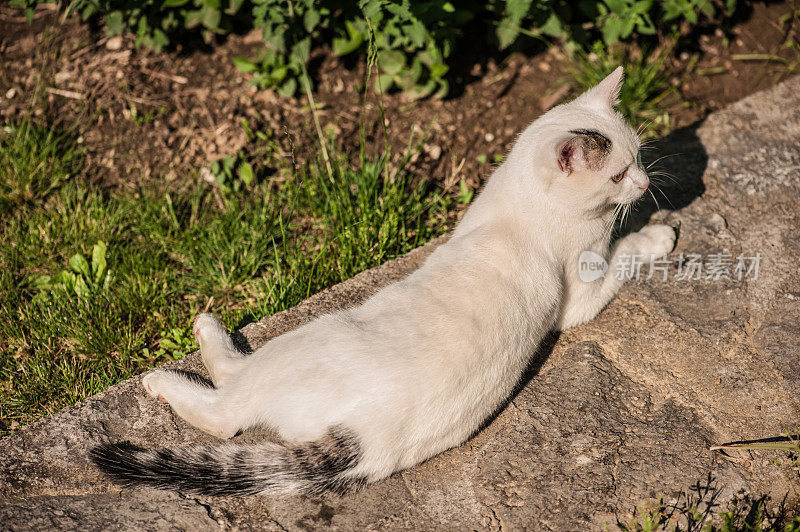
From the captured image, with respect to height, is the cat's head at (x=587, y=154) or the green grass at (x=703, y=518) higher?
the cat's head at (x=587, y=154)

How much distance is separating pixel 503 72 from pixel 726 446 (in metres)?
3.03

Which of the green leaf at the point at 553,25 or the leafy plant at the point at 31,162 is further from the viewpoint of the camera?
the green leaf at the point at 553,25

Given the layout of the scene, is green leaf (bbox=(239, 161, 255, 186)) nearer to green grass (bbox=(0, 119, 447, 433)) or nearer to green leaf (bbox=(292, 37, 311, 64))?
green grass (bbox=(0, 119, 447, 433))

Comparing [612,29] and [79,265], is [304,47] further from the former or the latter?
[612,29]

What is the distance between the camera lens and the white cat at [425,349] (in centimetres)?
226

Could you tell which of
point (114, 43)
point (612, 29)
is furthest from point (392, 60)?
point (114, 43)

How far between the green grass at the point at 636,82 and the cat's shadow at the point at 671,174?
29cm

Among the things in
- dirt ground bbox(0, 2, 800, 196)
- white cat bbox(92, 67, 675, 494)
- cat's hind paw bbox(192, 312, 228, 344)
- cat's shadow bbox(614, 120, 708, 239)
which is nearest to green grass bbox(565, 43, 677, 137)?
dirt ground bbox(0, 2, 800, 196)

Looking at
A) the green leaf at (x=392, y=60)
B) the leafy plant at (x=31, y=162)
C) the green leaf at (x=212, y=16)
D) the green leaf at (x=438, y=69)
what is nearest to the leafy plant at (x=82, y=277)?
the leafy plant at (x=31, y=162)

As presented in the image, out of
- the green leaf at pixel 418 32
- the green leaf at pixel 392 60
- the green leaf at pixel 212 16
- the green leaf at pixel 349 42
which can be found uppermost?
the green leaf at pixel 212 16

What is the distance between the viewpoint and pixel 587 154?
2.62m

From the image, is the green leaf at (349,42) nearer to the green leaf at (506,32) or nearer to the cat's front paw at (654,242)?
the green leaf at (506,32)

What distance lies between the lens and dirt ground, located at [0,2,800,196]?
13.9 feet

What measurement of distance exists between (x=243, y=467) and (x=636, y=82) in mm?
3456
